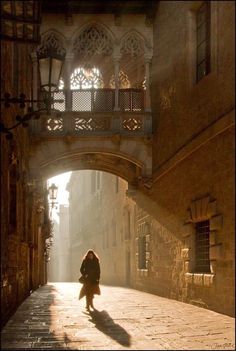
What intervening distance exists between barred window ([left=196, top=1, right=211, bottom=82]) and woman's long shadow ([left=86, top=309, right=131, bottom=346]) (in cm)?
535

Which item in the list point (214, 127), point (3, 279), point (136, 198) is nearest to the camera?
point (3, 279)

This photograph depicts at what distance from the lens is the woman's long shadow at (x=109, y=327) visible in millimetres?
7359

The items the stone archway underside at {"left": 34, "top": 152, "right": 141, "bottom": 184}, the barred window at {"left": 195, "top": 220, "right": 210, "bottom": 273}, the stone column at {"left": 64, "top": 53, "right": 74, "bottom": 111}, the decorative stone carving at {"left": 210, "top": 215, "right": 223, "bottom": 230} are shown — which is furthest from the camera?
the stone archway underside at {"left": 34, "top": 152, "right": 141, "bottom": 184}

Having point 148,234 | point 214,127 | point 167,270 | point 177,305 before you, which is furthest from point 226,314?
point 148,234

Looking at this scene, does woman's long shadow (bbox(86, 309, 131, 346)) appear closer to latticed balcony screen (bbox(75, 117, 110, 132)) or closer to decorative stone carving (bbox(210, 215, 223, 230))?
decorative stone carving (bbox(210, 215, 223, 230))

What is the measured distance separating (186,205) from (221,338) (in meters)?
5.68

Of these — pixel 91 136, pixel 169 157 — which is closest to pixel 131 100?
pixel 91 136

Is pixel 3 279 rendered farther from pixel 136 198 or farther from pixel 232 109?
pixel 136 198

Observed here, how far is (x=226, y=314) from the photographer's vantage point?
9.91m

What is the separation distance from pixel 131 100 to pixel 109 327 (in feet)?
32.4

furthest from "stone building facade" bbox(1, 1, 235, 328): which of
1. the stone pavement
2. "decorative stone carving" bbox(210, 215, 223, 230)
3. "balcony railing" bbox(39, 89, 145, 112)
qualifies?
"balcony railing" bbox(39, 89, 145, 112)

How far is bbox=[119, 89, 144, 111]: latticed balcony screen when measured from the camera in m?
17.3

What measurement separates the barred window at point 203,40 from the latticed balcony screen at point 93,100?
5016mm

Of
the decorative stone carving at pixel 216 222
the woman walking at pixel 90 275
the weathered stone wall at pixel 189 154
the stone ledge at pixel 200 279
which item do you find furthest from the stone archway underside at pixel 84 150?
the decorative stone carving at pixel 216 222
